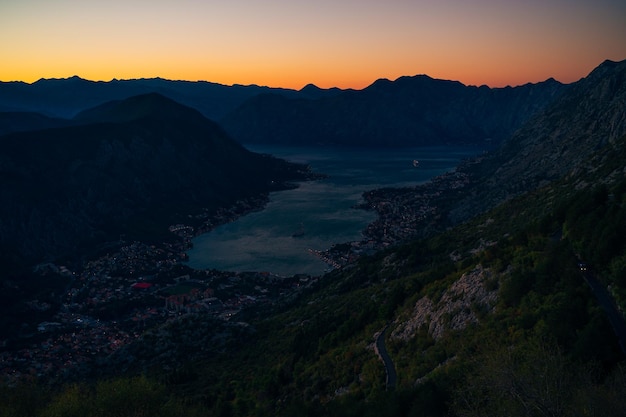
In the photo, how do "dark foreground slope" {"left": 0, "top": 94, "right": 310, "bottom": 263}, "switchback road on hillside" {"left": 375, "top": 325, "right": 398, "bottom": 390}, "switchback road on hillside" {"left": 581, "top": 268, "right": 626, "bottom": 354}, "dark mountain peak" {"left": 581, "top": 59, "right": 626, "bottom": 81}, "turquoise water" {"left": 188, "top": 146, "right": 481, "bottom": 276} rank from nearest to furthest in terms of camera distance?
"switchback road on hillside" {"left": 581, "top": 268, "right": 626, "bottom": 354}, "switchback road on hillside" {"left": 375, "top": 325, "right": 398, "bottom": 390}, "turquoise water" {"left": 188, "top": 146, "right": 481, "bottom": 276}, "dark foreground slope" {"left": 0, "top": 94, "right": 310, "bottom": 263}, "dark mountain peak" {"left": 581, "top": 59, "right": 626, "bottom": 81}

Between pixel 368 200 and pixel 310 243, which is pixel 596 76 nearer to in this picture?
pixel 368 200

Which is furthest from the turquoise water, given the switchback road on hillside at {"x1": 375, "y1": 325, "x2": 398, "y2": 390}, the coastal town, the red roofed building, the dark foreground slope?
the switchback road on hillside at {"x1": 375, "y1": 325, "x2": 398, "y2": 390}

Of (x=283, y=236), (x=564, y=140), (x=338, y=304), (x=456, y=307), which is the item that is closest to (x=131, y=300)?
(x=338, y=304)

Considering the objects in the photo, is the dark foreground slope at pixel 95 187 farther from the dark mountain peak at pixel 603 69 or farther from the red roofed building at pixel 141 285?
the dark mountain peak at pixel 603 69

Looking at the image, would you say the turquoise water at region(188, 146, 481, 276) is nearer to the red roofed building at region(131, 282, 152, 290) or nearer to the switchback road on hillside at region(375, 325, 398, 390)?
the red roofed building at region(131, 282, 152, 290)

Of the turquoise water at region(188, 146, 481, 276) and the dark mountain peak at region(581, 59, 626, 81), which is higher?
the dark mountain peak at region(581, 59, 626, 81)

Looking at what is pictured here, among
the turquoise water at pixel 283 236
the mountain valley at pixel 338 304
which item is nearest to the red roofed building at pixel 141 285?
the mountain valley at pixel 338 304

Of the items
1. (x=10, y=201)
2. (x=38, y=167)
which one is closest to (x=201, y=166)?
(x=38, y=167)
